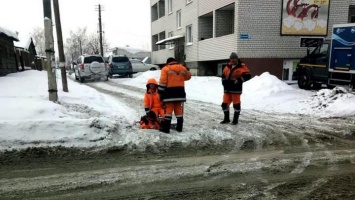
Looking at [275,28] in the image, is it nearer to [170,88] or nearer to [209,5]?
[209,5]

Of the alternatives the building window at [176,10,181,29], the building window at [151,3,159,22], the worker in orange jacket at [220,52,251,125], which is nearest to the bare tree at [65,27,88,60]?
the building window at [151,3,159,22]

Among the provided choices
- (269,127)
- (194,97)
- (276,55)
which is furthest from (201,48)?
(269,127)

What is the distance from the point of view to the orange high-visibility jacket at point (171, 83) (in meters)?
6.44

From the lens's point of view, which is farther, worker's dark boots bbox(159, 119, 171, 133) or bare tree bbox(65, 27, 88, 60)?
bare tree bbox(65, 27, 88, 60)

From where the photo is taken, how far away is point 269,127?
7480mm

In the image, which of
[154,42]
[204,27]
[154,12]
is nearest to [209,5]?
[204,27]

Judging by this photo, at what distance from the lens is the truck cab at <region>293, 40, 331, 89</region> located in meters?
13.9

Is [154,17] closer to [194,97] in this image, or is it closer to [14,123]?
[194,97]

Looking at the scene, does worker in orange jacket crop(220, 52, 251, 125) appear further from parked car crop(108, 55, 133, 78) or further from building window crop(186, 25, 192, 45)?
parked car crop(108, 55, 133, 78)

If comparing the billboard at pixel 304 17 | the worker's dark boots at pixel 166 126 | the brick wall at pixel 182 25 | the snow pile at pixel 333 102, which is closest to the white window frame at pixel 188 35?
the brick wall at pixel 182 25

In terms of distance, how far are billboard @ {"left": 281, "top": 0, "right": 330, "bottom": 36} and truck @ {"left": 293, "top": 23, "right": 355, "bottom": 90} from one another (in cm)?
318

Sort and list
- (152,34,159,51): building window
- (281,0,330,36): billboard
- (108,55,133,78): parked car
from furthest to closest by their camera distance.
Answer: (152,34,159,51): building window
(108,55,133,78): parked car
(281,0,330,36): billboard

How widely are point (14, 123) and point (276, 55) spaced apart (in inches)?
584

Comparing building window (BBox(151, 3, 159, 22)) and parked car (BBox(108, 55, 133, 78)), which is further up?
building window (BBox(151, 3, 159, 22))
